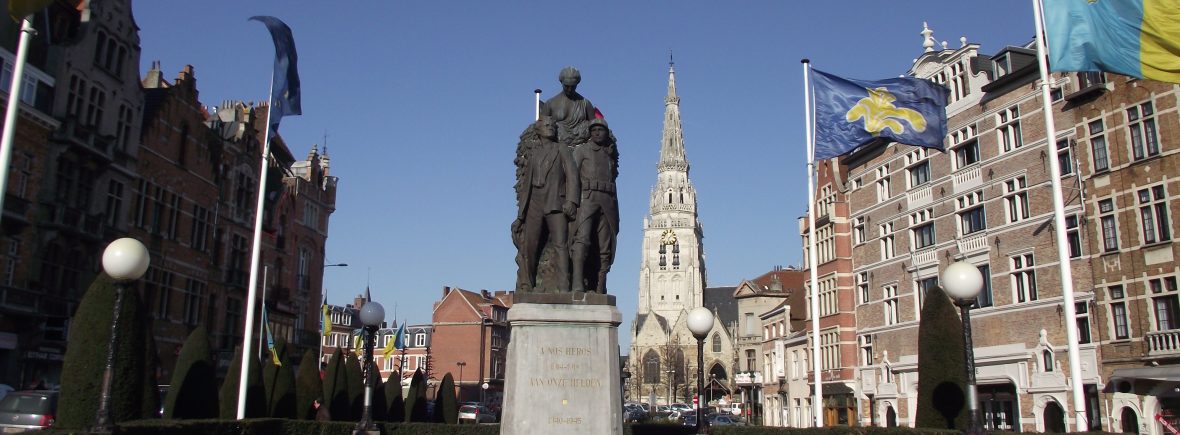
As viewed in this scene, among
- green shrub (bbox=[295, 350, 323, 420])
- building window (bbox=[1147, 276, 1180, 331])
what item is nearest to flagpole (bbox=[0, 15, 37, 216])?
green shrub (bbox=[295, 350, 323, 420])

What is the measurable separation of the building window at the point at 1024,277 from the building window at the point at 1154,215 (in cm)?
540

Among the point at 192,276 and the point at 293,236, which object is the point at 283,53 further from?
the point at 293,236

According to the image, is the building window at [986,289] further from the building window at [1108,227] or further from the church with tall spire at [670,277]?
the church with tall spire at [670,277]

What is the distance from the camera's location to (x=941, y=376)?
21422 millimetres

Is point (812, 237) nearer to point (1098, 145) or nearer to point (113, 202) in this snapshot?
point (1098, 145)

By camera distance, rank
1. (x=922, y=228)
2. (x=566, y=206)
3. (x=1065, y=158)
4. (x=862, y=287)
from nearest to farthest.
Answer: (x=566, y=206) → (x=1065, y=158) → (x=922, y=228) → (x=862, y=287)

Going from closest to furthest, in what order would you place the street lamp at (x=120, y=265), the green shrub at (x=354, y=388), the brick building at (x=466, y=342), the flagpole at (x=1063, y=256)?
the street lamp at (x=120, y=265) → the flagpole at (x=1063, y=256) → the green shrub at (x=354, y=388) → the brick building at (x=466, y=342)

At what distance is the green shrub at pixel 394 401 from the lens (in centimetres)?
3319

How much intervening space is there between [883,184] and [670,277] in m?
118

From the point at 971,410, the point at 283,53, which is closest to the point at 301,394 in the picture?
the point at 283,53

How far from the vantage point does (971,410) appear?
13.1m

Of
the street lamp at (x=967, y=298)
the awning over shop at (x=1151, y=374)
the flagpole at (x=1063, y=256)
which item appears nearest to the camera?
the street lamp at (x=967, y=298)

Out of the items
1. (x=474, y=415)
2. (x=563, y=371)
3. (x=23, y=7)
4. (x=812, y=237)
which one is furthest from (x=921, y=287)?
(x=23, y=7)

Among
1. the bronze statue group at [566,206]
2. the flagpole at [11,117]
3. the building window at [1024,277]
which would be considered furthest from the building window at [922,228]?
the flagpole at [11,117]
